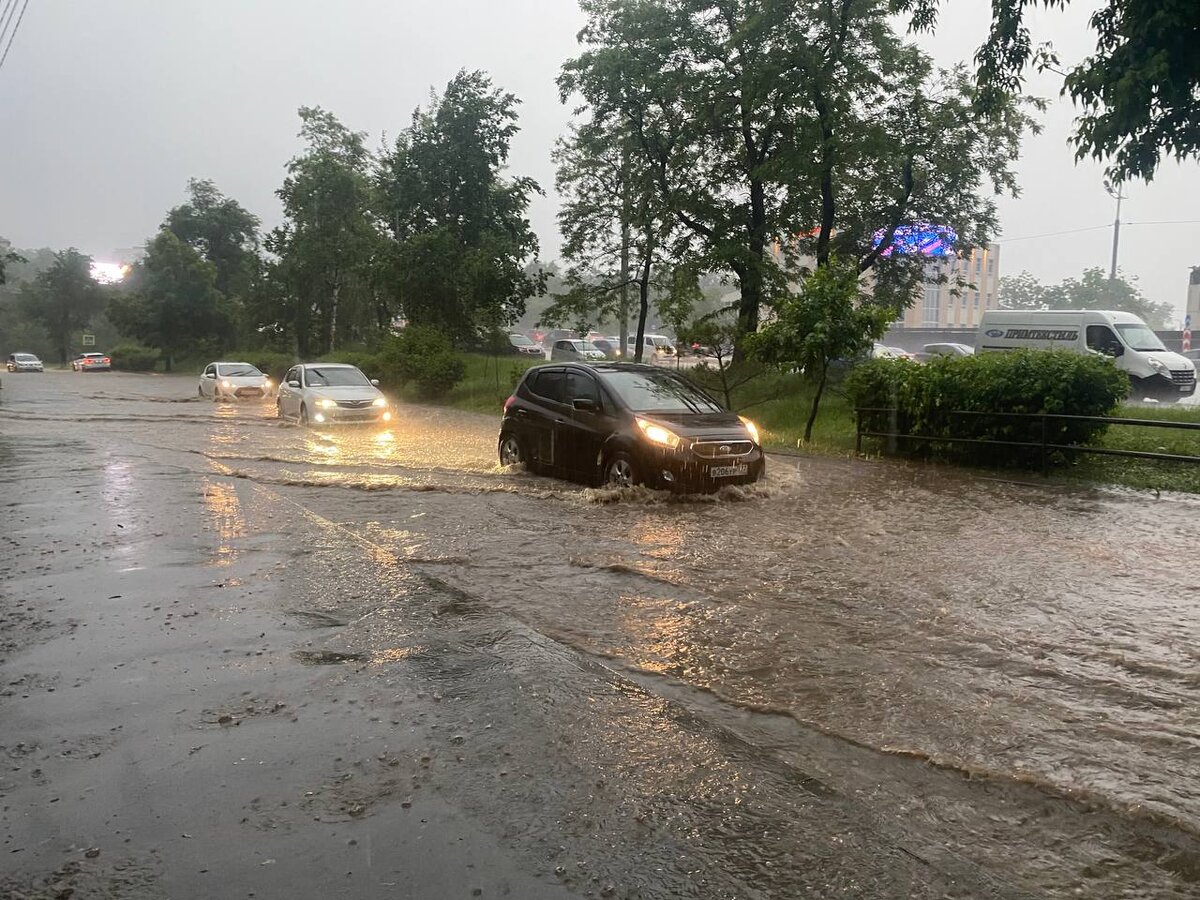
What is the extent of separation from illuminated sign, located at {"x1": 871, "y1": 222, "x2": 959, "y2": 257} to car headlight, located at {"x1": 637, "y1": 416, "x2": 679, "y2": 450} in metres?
18.6

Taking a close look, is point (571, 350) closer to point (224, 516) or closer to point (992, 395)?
point (992, 395)

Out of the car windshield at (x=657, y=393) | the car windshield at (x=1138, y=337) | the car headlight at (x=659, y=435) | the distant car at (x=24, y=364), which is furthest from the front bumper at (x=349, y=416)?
the distant car at (x=24, y=364)

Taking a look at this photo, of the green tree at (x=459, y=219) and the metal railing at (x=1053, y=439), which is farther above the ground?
the green tree at (x=459, y=219)

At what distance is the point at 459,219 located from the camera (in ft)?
124

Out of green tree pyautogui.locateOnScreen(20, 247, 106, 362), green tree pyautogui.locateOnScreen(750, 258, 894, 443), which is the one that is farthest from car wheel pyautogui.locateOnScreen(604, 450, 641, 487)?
green tree pyautogui.locateOnScreen(20, 247, 106, 362)

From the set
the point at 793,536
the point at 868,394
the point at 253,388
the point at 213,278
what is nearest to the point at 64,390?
the point at 253,388

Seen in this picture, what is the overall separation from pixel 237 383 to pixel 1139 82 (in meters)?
28.2

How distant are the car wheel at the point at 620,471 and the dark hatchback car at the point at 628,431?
1 cm

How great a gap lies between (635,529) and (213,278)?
222 feet

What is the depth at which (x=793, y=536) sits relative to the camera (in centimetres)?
866

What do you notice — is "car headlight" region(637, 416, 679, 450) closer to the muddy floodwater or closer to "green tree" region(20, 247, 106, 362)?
the muddy floodwater

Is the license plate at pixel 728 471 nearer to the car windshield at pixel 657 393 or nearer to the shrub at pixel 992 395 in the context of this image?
the car windshield at pixel 657 393

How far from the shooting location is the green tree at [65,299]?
87.9 m

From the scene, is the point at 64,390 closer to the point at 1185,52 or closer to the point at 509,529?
the point at 509,529
